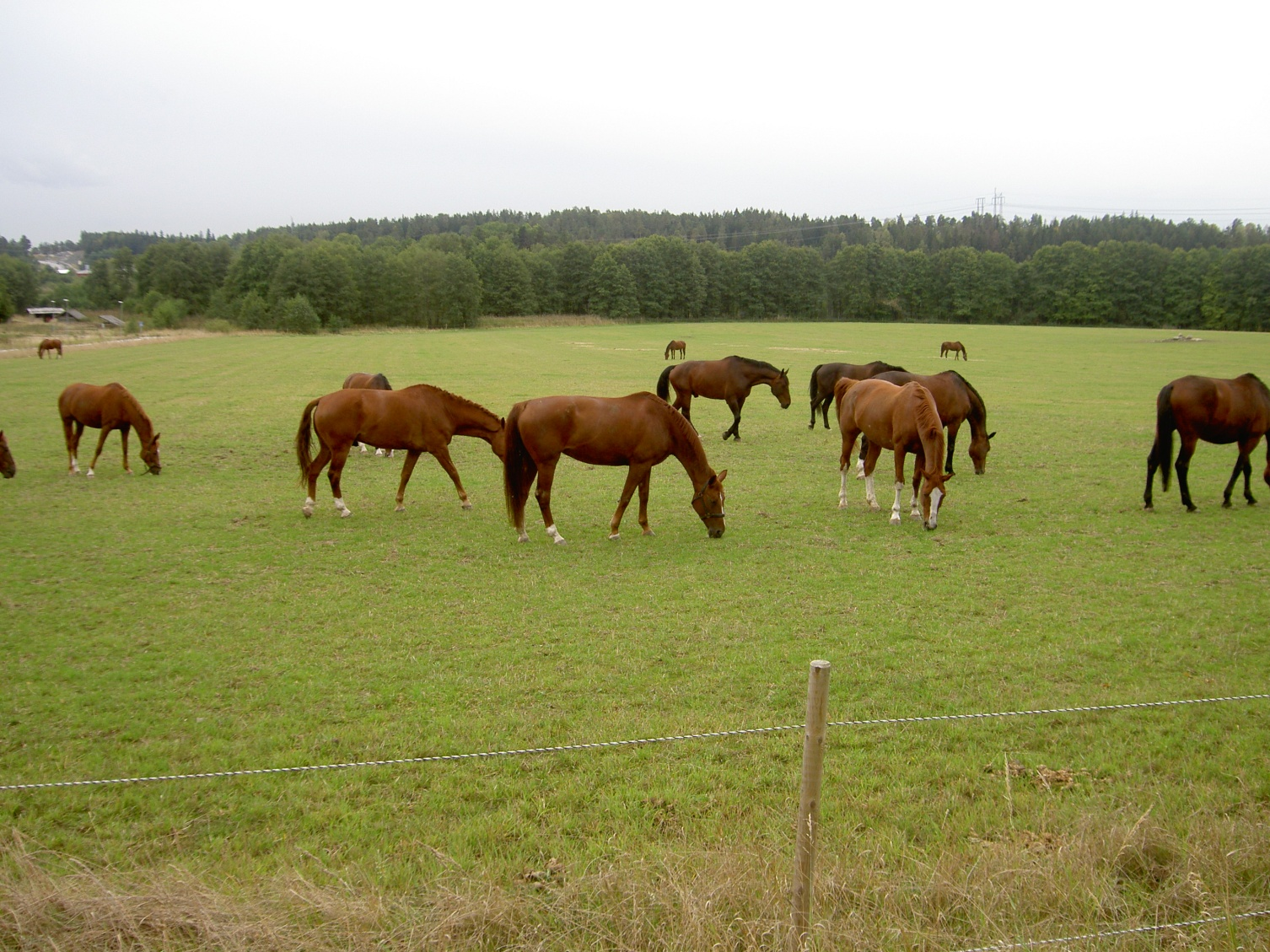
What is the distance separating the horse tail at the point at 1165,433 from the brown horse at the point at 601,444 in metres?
6.95

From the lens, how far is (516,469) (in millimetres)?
10586

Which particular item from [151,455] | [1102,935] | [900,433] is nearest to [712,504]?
[900,433]

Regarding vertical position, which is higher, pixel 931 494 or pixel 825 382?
pixel 825 382

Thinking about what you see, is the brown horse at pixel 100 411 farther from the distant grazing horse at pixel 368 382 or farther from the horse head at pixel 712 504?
the horse head at pixel 712 504

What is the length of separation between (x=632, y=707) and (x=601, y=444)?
523 centimetres

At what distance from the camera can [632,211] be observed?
632ft

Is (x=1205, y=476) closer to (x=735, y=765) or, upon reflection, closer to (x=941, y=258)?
(x=735, y=765)

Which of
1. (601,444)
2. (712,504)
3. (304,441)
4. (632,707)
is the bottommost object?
(632,707)

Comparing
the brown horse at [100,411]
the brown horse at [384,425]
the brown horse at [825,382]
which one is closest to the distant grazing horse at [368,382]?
the brown horse at [100,411]

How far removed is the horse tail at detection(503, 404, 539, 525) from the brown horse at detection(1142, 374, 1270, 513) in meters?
9.23

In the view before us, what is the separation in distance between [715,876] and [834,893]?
0.52 m

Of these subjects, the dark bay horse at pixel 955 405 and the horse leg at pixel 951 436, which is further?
the horse leg at pixel 951 436

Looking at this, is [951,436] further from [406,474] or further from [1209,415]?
[406,474]

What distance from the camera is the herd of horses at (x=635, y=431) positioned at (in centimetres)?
1055
